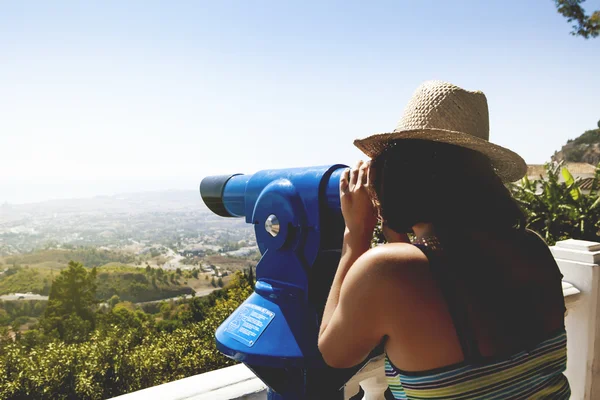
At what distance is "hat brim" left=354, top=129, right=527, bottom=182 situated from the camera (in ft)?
3.30

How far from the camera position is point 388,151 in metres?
1.05

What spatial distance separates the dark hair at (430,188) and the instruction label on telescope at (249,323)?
1.20ft

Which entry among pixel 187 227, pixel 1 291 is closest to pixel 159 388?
pixel 1 291

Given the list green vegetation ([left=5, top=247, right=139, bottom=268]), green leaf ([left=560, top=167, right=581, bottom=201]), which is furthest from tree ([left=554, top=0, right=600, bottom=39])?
green vegetation ([left=5, top=247, right=139, bottom=268])

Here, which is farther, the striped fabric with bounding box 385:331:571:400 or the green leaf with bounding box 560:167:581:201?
the green leaf with bounding box 560:167:581:201

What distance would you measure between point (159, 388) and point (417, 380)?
0.72 meters

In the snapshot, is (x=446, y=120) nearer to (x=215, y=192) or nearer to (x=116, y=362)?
(x=215, y=192)

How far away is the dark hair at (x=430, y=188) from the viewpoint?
3.31ft

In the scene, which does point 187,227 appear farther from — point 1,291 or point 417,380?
point 417,380

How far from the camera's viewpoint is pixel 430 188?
1.01 meters

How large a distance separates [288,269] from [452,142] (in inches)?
18.6

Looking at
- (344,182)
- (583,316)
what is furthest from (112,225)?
(344,182)

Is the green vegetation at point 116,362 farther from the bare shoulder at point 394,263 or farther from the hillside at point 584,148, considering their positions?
the hillside at point 584,148

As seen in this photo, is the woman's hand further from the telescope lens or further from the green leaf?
the green leaf
